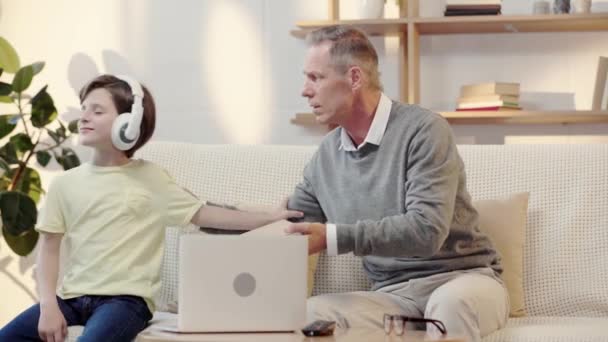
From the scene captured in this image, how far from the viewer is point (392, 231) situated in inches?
99.6

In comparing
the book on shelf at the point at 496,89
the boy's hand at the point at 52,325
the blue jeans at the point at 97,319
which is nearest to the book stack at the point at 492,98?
the book on shelf at the point at 496,89

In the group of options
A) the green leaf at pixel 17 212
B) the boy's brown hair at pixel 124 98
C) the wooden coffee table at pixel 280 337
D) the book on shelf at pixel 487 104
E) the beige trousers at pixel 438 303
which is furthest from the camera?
the book on shelf at pixel 487 104

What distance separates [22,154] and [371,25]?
1.49 m

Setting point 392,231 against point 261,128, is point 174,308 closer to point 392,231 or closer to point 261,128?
point 392,231

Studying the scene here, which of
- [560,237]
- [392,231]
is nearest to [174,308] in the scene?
[392,231]

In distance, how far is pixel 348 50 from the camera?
2.85 m

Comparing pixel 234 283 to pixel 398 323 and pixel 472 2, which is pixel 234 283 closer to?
pixel 398 323

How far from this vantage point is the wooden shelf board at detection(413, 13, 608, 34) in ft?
13.0

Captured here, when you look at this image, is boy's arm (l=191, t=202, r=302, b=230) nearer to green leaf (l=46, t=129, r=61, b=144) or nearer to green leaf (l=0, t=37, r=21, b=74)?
green leaf (l=46, t=129, r=61, b=144)

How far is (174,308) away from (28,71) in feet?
4.99

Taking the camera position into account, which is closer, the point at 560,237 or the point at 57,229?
the point at 57,229

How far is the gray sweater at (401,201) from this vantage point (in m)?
2.55

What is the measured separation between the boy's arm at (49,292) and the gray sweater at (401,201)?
2.14 feet

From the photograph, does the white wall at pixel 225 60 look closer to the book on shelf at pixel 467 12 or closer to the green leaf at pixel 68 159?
the book on shelf at pixel 467 12
